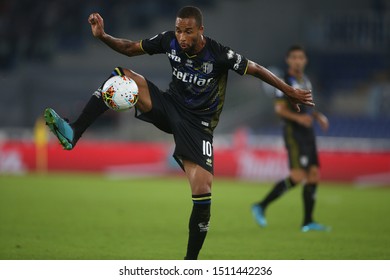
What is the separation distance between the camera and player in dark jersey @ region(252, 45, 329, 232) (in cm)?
1065

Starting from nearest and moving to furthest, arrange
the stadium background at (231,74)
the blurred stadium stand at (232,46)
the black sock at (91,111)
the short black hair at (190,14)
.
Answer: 1. the short black hair at (190,14)
2. the black sock at (91,111)
3. the stadium background at (231,74)
4. the blurred stadium stand at (232,46)

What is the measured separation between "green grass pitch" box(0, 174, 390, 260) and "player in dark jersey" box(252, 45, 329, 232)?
395 mm

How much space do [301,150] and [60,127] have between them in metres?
4.72

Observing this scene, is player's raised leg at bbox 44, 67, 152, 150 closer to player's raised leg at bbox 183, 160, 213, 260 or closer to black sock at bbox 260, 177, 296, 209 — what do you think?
player's raised leg at bbox 183, 160, 213, 260

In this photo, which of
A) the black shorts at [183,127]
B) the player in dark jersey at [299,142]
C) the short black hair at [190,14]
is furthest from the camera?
the player in dark jersey at [299,142]

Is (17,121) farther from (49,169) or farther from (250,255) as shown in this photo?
(250,255)

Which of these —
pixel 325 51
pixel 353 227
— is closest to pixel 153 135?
pixel 325 51

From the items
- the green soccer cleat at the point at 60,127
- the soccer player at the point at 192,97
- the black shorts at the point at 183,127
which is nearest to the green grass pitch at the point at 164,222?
the soccer player at the point at 192,97

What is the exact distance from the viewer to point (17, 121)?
2533cm

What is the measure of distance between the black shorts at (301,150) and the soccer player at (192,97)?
346 centimetres

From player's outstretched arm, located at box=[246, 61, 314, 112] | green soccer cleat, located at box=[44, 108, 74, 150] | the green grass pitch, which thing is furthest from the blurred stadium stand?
green soccer cleat, located at box=[44, 108, 74, 150]

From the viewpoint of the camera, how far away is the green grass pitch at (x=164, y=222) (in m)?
8.44

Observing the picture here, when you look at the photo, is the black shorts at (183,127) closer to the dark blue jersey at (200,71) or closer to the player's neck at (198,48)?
the dark blue jersey at (200,71)
